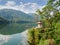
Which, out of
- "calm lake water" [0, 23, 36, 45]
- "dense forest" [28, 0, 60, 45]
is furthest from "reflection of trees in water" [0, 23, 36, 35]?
"dense forest" [28, 0, 60, 45]

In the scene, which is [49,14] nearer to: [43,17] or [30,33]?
[43,17]

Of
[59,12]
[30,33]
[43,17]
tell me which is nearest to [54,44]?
[30,33]

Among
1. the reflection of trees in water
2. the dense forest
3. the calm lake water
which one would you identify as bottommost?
the reflection of trees in water

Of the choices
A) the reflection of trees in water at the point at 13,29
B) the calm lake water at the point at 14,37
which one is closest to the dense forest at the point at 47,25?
the calm lake water at the point at 14,37

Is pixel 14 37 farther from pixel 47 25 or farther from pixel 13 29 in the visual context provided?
pixel 13 29

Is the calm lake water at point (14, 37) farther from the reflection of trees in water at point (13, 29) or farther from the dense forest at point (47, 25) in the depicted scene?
the dense forest at point (47, 25)

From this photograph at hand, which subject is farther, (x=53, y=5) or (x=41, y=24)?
(x=41, y=24)

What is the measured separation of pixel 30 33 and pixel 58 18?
8.24ft

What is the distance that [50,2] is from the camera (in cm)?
1769

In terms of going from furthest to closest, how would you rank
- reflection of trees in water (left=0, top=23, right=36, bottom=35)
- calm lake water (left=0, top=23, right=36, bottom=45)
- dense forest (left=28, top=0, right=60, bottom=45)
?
reflection of trees in water (left=0, top=23, right=36, bottom=35) → calm lake water (left=0, top=23, right=36, bottom=45) → dense forest (left=28, top=0, right=60, bottom=45)

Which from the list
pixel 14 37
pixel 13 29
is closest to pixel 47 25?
pixel 14 37

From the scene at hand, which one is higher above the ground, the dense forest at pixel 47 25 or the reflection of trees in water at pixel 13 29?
the dense forest at pixel 47 25

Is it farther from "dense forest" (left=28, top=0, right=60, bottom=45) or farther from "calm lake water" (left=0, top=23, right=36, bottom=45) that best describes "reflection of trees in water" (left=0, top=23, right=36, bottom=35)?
"dense forest" (left=28, top=0, right=60, bottom=45)

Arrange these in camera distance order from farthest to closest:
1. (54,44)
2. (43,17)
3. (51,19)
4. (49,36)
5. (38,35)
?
(43,17), (51,19), (38,35), (49,36), (54,44)
